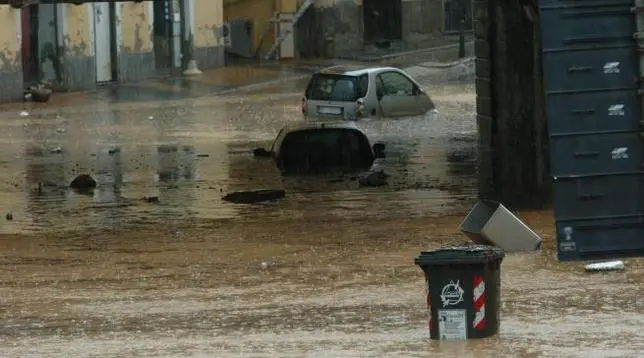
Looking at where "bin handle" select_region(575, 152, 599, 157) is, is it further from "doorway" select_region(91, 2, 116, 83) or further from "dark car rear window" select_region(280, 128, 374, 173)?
"doorway" select_region(91, 2, 116, 83)

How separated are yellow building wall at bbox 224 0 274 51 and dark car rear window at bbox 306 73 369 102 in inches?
850

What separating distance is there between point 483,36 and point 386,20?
36.4 m

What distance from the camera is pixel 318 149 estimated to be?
28.1 meters

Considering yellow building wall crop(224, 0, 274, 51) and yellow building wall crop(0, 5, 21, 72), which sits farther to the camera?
yellow building wall crop(224, 0, 274, 51)

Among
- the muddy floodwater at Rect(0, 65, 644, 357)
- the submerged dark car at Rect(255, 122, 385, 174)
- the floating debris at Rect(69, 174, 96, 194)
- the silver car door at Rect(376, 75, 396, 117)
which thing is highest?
the silver car door at Rect(376, 75, 396, 117)

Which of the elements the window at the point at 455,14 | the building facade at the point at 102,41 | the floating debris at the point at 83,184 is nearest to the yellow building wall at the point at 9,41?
the building facade at the point at 102,41

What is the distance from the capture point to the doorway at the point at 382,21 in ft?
192

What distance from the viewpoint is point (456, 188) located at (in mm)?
25688

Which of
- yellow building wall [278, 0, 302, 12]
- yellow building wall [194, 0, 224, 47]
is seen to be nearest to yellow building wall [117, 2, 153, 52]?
yellow building wall [194, 0, 224, 47]

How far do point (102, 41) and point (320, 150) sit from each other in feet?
68.2

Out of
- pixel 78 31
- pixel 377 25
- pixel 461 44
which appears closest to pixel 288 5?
pixel 377 25

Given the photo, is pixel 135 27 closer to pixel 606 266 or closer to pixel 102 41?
pixel 102 41

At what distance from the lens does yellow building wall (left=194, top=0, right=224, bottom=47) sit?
52.5 metres

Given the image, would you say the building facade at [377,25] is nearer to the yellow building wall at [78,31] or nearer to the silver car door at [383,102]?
the yellow building wall at [78,31]
